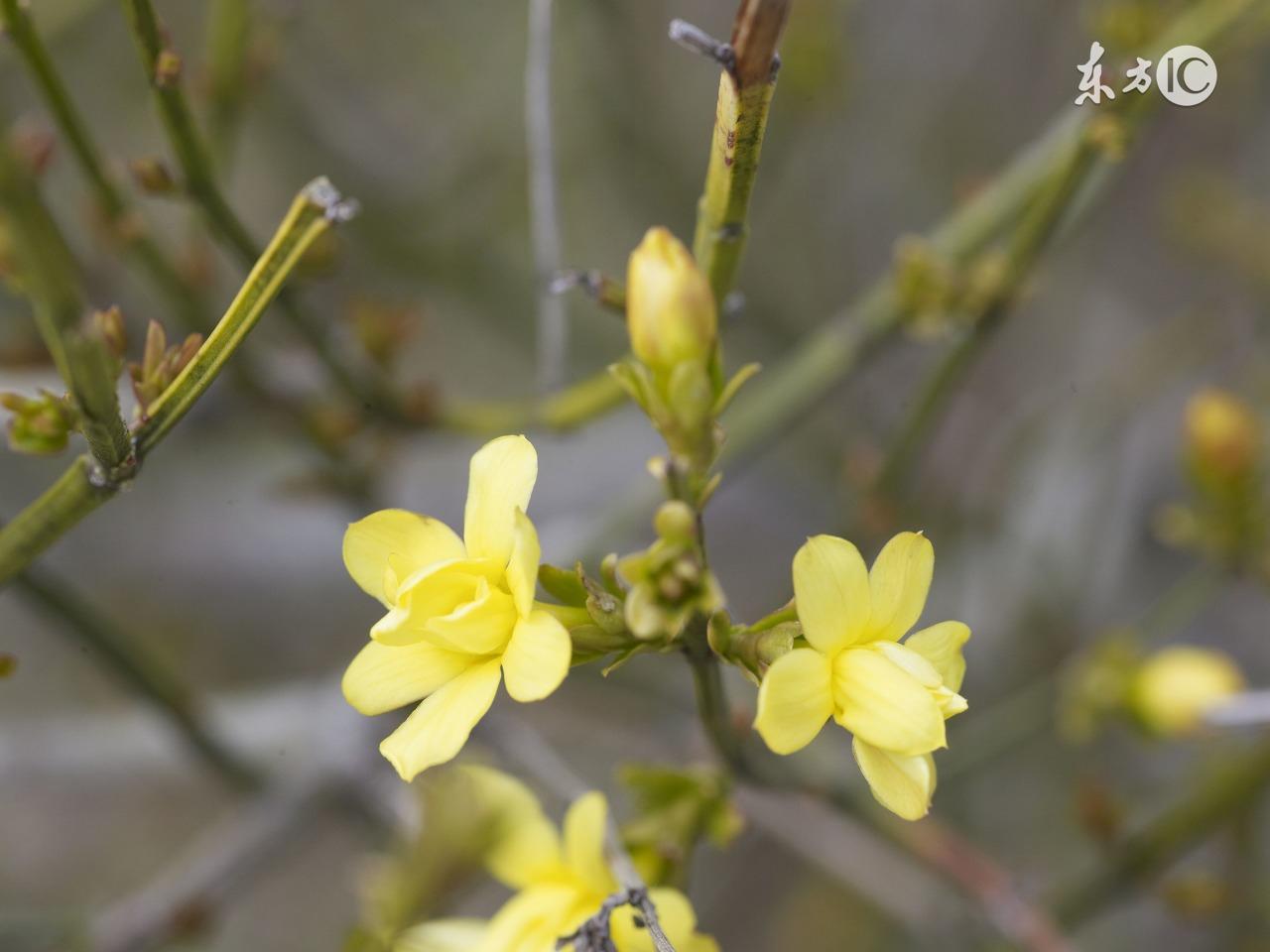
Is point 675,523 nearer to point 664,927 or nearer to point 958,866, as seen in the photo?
point 664,927

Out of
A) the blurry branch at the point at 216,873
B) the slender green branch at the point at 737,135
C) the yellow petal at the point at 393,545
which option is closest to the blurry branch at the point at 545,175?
the slender green branch at the point at 737,135

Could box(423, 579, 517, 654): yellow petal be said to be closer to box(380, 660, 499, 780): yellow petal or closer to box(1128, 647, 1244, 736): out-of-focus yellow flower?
box(380, 660, 499, 780): yellow petal

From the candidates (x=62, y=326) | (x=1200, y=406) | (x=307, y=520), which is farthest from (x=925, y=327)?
(x=307, y=520)

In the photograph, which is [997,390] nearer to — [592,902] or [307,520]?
[307,520]

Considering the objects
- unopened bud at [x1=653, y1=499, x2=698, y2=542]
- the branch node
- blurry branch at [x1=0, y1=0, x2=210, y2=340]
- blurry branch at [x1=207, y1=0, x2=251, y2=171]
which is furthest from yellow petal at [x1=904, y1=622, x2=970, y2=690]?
blurry branch at [x1=207, y1=0, x2=251, y2=171]

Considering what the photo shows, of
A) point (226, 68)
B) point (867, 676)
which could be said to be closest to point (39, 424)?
point (867, 676)
